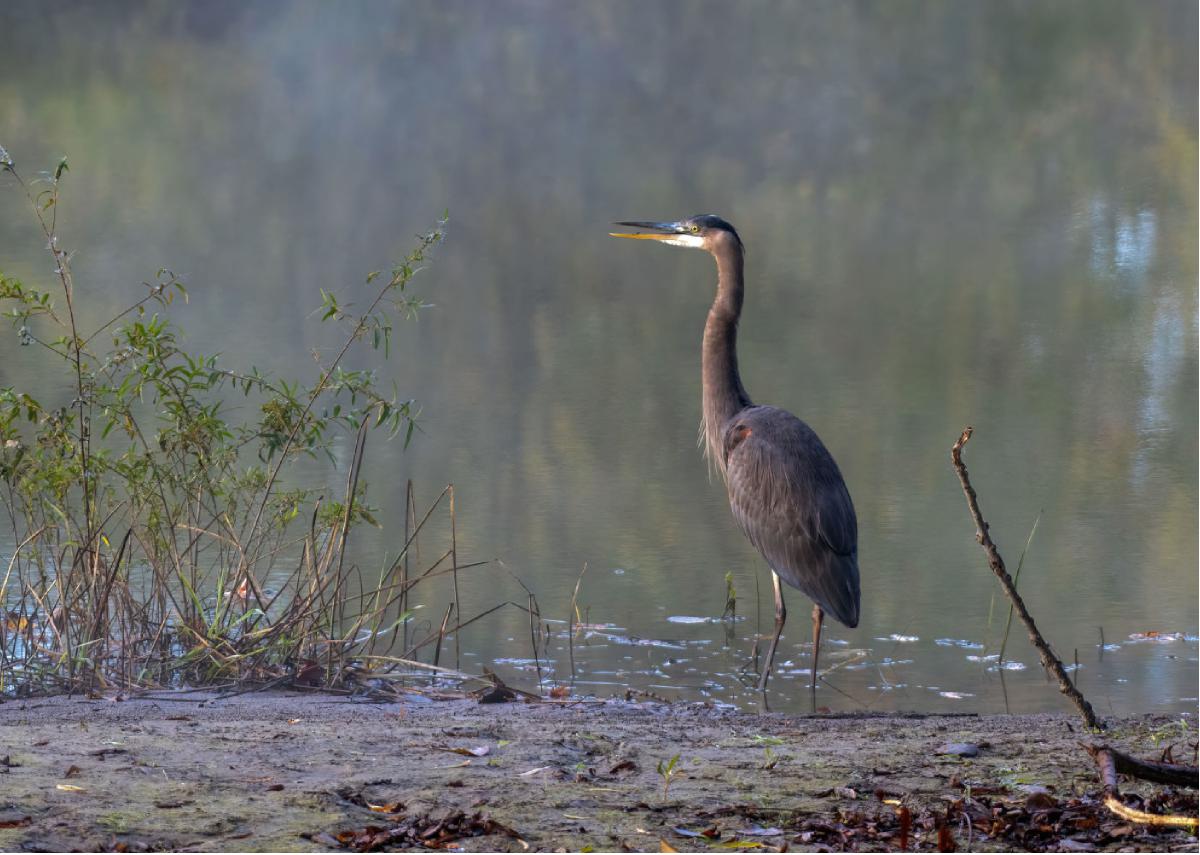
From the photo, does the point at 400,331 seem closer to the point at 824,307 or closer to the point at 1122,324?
the point at 824,307

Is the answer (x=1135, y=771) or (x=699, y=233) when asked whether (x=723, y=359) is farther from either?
(x=1135, y=771)

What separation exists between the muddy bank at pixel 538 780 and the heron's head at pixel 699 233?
8.48 ft

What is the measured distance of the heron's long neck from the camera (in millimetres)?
6484

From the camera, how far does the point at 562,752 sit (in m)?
3.95

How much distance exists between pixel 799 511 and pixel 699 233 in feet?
5.24

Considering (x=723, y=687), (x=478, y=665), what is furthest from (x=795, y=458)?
(x=478, y=665)

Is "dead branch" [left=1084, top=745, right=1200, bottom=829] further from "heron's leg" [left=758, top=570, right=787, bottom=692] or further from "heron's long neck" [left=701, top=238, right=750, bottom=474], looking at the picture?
"heron's long neck" [left=701, top=238, right=750, bottom=474]

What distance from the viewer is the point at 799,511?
5812mm

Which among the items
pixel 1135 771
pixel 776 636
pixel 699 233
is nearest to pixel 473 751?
pixel 1135 771

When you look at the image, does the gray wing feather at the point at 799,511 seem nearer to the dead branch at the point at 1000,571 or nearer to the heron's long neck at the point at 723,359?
the heron's long neck at the point at 723,359

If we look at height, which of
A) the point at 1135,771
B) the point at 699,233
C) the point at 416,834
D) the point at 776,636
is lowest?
the point at 416,834

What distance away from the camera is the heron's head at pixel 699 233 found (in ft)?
21.9

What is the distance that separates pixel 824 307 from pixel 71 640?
1716 centimetres

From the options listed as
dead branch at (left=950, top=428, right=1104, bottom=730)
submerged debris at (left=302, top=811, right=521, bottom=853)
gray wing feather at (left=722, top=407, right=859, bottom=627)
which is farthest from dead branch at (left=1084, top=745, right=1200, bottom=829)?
gray wing feather at (left=722, top=407, right=859, bottom=627)
